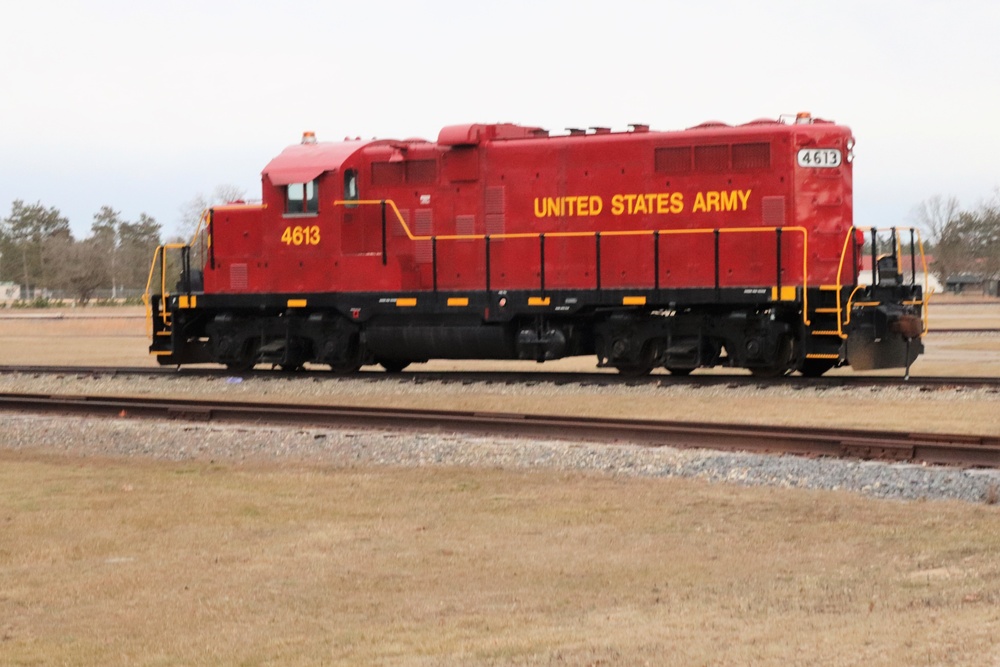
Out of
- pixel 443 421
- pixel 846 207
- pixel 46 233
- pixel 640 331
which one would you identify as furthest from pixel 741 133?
pixel 46 233

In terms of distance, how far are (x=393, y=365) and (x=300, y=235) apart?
2761 mm

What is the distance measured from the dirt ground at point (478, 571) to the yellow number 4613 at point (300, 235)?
9956 mm

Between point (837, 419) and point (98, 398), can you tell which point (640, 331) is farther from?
point (98, 398)

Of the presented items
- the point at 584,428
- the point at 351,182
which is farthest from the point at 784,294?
the point at 351,182

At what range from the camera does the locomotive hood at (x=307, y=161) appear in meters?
21.2

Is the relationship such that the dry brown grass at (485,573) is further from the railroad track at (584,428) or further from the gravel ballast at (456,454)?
the railroad track at (584,428)

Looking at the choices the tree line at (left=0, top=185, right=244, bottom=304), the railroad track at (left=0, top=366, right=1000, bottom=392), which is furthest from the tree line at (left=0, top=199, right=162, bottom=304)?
the railroad track at (left=0, top=366, right=1000, bottom=392)

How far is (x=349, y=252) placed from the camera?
21.3 metres

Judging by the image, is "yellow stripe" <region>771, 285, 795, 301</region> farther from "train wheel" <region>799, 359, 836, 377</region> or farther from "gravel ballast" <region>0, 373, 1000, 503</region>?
"gravel ballast" <region>0, 373, 1000, 503</region>

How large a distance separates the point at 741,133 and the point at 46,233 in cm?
14283

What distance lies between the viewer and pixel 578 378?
65.8ft

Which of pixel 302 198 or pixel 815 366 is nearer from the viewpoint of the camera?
pixel 815 366

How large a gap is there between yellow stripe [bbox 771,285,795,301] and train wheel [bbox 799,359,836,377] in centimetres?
123

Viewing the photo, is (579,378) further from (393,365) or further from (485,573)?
(485,573)
